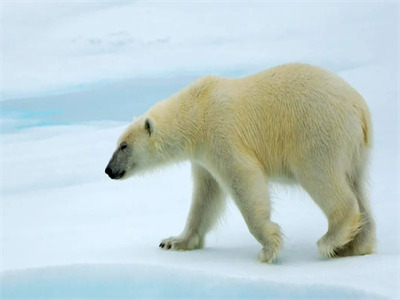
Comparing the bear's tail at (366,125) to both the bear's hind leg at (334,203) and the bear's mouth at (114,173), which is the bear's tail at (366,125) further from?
the bear's mouth at (114,173)

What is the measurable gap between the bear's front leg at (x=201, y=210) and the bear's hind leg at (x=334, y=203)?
2.44 ft

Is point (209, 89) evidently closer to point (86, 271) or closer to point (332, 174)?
point (332, 174)

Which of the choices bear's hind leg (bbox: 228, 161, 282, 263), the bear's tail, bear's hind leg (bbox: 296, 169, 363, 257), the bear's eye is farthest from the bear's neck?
the bear's tail

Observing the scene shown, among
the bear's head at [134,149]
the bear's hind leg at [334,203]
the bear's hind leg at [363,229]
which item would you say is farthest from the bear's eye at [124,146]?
the bear's hind leg at [363,229]

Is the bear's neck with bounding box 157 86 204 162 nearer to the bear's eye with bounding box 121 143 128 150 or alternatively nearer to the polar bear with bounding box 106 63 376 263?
the polar bear with bounding box 106 63 376 263

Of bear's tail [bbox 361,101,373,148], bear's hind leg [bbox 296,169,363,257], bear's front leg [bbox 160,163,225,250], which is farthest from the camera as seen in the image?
bear's front leg [bbox 160,163,225,250]

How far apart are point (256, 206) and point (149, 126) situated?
96 centimetres

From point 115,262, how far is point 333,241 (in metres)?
1.49

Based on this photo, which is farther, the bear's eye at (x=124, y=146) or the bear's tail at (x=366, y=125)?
the bear's eye at (x=124, y=146)

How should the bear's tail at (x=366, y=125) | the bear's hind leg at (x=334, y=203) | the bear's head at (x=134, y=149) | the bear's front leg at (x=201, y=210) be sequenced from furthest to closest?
the bear's front leg at (x=201, y=210)
the bear's head at (x=134, y=149)
the bear's tail at (x=366, y=125)
the bear's hind leg at (x=334, y=203)

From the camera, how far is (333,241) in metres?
5.23

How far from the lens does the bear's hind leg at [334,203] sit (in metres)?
5.16

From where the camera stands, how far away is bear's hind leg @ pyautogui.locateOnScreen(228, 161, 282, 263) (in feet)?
16.9

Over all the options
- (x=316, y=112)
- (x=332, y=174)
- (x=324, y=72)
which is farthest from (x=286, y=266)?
(x=324, y=72)
